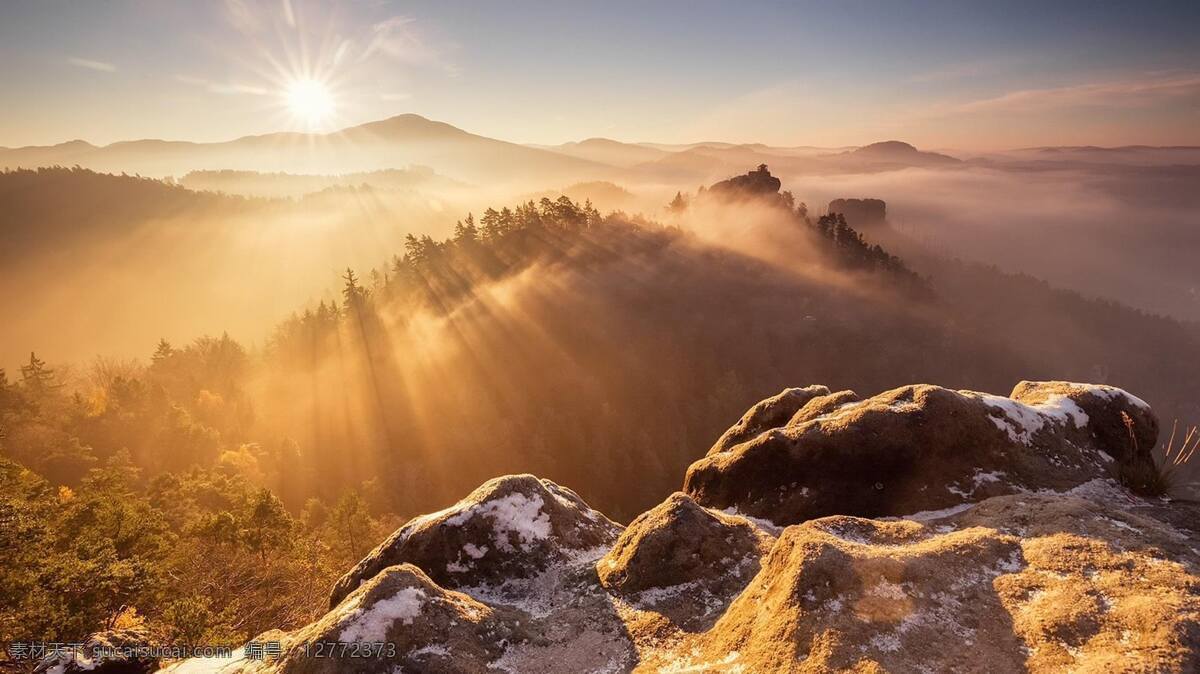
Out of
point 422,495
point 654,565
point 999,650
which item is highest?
point 999,650

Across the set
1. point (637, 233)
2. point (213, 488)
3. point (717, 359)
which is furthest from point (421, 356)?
point (637, 233)

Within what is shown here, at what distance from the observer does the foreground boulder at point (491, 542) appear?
62.9 feet

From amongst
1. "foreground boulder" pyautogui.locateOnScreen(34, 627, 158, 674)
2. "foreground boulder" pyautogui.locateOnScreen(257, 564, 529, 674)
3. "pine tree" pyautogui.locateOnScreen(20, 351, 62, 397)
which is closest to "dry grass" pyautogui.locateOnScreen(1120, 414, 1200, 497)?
"foreground boulder" pyautogui.locateOnScreen(257, 564, 529, 674)

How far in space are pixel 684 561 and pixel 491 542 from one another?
24.2 ft

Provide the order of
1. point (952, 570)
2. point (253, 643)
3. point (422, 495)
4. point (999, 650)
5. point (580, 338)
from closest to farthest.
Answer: point (999, 650) → point (952, 570) → point (253, 643) → point (422, 495) → point (580, 338)

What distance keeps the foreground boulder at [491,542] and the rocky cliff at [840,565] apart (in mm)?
81

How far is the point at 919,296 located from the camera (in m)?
169

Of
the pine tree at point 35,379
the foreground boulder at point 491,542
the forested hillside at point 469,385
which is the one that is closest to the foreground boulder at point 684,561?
the foreground boulder at point 491,542

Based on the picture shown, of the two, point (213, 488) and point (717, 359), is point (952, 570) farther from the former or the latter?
point (717, 359)

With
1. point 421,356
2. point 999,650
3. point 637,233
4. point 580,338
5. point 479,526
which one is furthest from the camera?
point 637,233

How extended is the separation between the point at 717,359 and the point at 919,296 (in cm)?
8474

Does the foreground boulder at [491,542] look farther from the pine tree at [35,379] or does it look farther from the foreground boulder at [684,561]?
the pine tree at [35,379]

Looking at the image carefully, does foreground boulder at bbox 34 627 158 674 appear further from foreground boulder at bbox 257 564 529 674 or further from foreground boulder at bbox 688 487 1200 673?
foreground boulder at bbox 688 487 1200 673

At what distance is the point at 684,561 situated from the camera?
1717 cm
